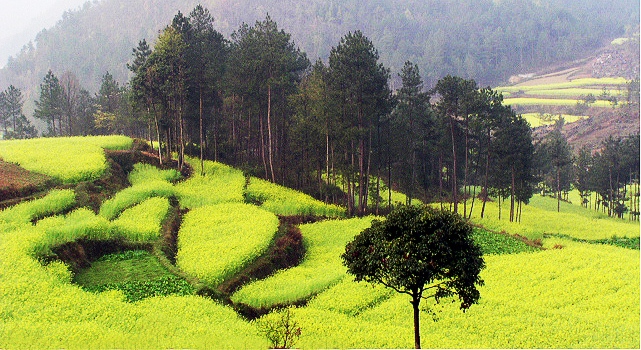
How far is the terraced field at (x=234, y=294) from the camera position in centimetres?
2158

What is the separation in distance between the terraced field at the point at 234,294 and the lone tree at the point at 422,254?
4.70 meters

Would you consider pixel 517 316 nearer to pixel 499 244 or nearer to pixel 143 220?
pixel 499 244

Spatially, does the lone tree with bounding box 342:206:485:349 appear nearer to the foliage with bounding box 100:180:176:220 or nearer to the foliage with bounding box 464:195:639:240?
the foliage with bounding box 100:180:176:220

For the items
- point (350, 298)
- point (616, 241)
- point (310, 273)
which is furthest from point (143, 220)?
point (616, 241)

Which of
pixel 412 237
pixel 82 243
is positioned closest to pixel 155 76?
pixel 82 243

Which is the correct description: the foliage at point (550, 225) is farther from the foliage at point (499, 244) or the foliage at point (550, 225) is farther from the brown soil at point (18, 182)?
the brown soil at point (18, 182)

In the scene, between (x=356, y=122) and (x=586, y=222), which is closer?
(x=356, y=122)

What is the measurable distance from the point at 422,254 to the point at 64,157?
38.3 meters

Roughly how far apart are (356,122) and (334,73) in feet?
16.7

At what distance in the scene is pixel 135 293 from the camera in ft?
84.6

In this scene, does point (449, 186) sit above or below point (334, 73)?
below

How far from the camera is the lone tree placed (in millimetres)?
17719

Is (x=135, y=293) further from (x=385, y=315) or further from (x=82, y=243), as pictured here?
(x=385, y=315)

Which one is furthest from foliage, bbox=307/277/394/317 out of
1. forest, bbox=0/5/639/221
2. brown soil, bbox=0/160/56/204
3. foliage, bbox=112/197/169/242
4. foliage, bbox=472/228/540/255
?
brown soil, bbox=0/160/56/204
